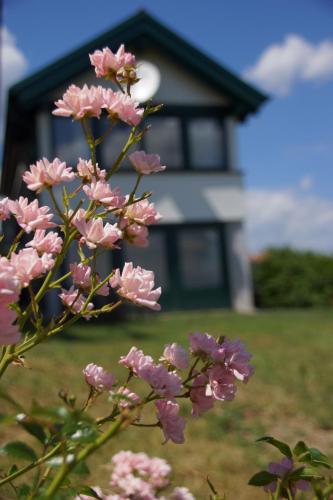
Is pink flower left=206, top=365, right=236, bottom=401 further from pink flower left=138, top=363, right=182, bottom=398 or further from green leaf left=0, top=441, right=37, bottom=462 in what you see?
green leaf left=0, top=441, right=37, bottom=462

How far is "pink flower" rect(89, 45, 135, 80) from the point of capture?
1.02 metres

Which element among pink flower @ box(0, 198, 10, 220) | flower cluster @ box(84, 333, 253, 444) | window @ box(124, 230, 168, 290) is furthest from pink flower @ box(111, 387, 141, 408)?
window @ box(124, 230, 168, 290)

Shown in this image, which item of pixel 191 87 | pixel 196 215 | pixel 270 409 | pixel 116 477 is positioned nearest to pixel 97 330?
pixel 196 215

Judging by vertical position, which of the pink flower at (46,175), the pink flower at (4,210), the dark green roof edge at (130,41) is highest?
the dark green roof edge at (130,41)

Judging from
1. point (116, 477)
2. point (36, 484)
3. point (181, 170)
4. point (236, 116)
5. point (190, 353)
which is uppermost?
point (236, 116)

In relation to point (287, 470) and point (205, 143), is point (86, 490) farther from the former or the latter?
point (205, 143)

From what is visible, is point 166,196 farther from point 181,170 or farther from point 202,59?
point 202,59

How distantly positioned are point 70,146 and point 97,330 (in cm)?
454

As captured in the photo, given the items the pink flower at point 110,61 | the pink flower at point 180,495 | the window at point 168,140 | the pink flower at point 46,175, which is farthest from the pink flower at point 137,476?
the window at point 168,140

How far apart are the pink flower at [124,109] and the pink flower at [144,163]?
5 cm

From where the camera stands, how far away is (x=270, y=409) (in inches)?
196

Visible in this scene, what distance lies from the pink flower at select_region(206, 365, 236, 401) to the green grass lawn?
0.88 feet

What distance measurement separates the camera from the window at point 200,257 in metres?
13.7

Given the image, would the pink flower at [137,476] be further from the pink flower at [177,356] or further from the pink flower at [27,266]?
the pink flower at [27,266]
